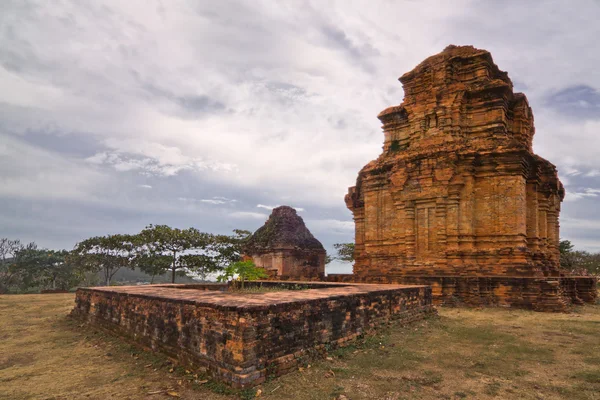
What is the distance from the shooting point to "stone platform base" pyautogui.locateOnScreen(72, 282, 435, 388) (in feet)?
15.5

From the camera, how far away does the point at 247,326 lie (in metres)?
4.68

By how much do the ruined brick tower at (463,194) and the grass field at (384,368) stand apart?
13.7 ft

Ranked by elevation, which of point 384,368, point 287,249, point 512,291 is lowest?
point 384,368

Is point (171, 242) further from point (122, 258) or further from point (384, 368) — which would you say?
point (384, 368)

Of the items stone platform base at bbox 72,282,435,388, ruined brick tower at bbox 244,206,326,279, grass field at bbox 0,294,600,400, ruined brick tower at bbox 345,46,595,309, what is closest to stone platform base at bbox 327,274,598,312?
ruined brick tower at bbox 345,46,595,309

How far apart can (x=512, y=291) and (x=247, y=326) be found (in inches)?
376

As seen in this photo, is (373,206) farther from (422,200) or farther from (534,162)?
(534,162)

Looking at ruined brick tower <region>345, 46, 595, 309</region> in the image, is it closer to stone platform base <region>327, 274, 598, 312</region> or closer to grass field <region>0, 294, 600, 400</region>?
stone platform base <region>327, 274, 598, 312</region>

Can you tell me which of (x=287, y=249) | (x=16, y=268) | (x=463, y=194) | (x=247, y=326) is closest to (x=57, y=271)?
(x=16, y=268)

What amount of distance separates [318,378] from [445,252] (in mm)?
9975

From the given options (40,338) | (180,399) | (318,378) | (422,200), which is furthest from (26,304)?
(422,200)

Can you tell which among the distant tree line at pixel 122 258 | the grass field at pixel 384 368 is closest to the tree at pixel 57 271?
the distant tree line at pixel 122 258

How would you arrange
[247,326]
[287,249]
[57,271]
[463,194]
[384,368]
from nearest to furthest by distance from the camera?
1. [247,326]
2. [384,368]
3. [463,194]
4. [287,249]
5. [57,271]

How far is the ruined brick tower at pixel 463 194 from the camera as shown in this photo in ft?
41.8
